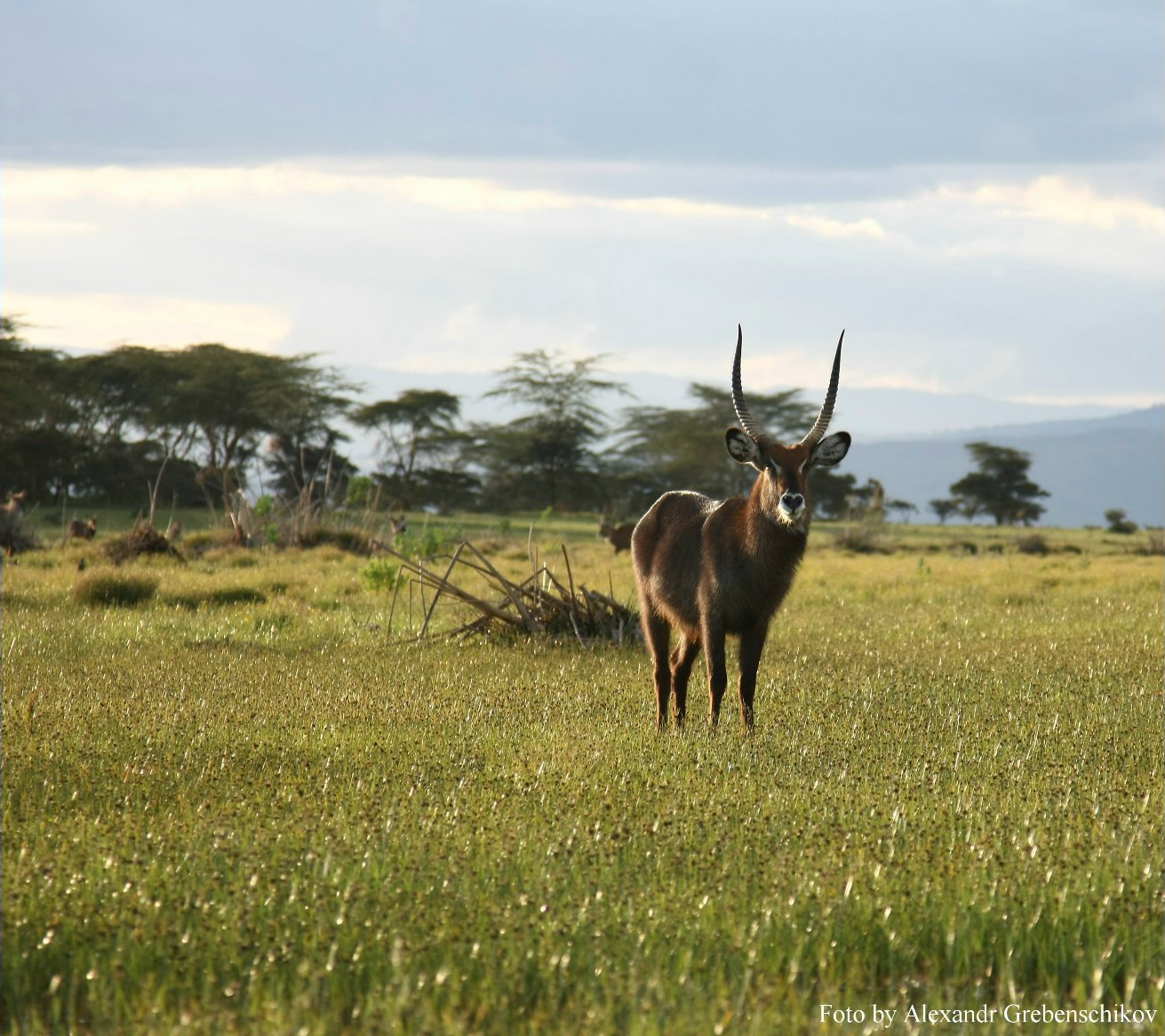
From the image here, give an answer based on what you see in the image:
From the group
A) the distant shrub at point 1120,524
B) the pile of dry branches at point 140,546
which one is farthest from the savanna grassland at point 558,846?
the distant shrub at point 1120,524

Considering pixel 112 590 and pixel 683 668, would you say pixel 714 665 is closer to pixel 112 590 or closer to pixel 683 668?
pixel 683 668

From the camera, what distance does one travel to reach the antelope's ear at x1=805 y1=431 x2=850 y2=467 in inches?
270

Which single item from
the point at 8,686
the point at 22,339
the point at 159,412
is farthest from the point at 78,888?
the point at 159,412

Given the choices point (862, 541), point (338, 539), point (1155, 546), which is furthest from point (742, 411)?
point (1155, 546)

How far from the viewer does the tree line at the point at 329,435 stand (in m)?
40.1

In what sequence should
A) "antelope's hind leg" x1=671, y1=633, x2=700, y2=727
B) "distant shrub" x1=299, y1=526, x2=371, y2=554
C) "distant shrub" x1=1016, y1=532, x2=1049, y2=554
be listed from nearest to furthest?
"antelope's hind leg" x1=671, y1=633, x2=700, y2=727 → "distant shrub" x1=299, y1=526, x2=371, y2=554 → "distant shrub" x1=1016, y1=532, x2=1049, y2=554

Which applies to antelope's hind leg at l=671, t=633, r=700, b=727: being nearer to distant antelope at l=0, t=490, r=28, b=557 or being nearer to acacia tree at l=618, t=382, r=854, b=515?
distant antelope at l=0, t=490, r=28, b=557

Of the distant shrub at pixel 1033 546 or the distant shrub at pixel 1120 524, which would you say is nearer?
the distant shrub at pixel 1033 546

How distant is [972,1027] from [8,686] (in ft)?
19.1

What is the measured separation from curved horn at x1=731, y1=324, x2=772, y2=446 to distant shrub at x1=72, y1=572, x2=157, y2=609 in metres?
7.08

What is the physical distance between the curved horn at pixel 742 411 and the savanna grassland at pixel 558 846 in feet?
4.70

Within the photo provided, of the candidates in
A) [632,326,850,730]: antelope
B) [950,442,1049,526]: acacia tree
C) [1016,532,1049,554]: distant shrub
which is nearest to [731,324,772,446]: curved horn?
[632,326,850,730]: antelope

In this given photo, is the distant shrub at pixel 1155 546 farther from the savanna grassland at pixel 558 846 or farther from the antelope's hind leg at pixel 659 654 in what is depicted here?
the antelope's hind leg at pixel 659 654

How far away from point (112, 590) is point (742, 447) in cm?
786
